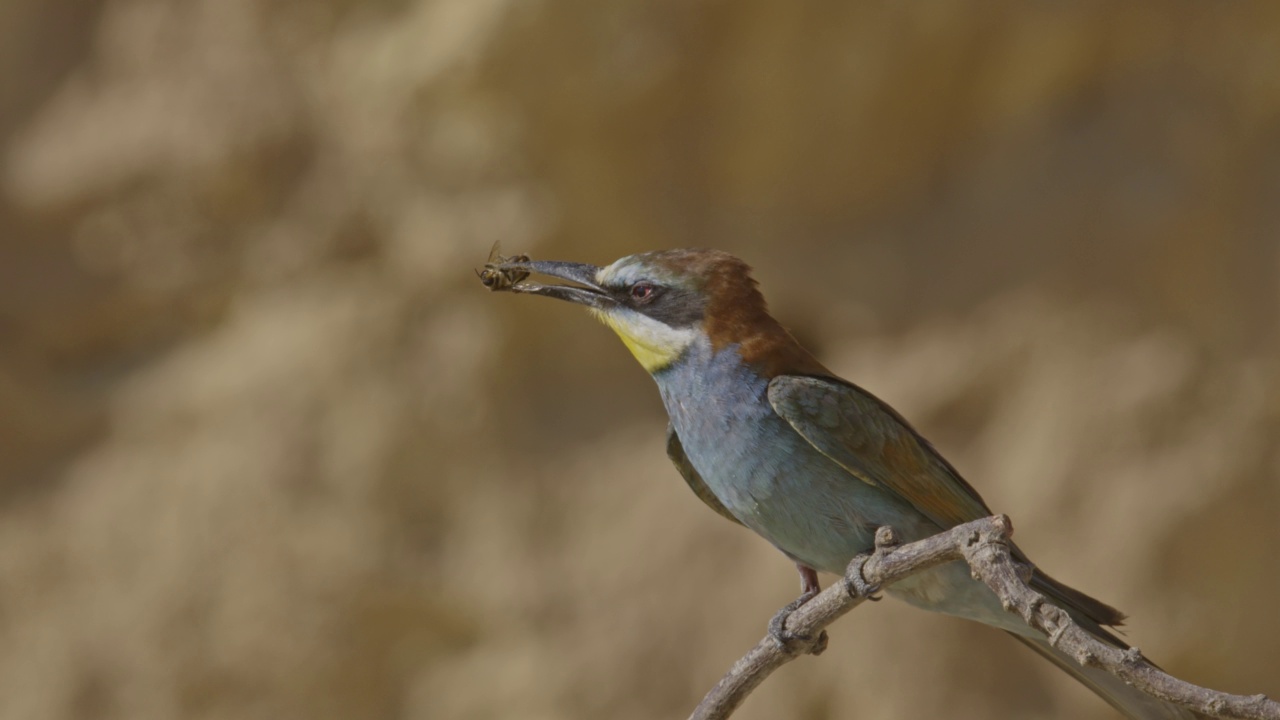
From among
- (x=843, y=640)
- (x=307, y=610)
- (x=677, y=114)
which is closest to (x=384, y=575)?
(x=307, y=610)

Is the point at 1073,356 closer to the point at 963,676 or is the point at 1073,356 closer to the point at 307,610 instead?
the point at 963,676

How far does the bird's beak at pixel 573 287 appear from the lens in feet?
6.25

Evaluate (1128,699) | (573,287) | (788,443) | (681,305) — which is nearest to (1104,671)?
(1128,699)

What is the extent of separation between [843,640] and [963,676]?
0.31 m

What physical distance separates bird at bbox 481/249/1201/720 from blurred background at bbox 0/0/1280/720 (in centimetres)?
140

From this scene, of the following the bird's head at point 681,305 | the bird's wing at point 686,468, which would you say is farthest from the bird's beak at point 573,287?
the bird's wing at point 686,468

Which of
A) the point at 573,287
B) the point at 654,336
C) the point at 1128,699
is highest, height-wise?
the point at 573,287

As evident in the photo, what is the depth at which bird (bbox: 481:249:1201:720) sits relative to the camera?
175cm

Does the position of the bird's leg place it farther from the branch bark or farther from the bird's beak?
the bird's beak

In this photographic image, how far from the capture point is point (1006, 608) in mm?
1198

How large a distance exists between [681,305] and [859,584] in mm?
538

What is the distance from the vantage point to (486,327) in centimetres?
332

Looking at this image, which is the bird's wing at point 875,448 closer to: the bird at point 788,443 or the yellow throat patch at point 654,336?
the bird at point 788,443

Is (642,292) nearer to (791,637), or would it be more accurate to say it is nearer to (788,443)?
(788,443)
